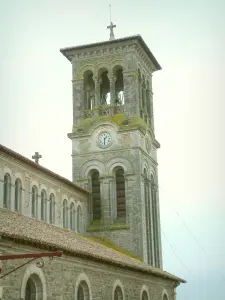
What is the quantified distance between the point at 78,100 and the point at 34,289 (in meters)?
20.8

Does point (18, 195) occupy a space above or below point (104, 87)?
below

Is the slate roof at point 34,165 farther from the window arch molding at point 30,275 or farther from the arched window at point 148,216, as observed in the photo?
the window arch molding at point 30,275

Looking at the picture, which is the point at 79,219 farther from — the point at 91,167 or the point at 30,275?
the point at 30,275

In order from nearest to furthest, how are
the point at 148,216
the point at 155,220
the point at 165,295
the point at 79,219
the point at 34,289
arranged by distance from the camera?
the point at 34,289 → the point at 165,295 → the point at 79,219 → the point at 148,216 → the point at 155,220

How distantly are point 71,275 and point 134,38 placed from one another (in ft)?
67.3

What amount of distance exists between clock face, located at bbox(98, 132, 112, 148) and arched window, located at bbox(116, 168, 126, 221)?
5.89 feet

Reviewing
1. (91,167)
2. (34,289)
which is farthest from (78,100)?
(34,289)

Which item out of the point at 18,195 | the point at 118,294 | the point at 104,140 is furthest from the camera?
the point at 104,140

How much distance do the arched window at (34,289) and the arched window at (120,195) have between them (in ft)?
52.6

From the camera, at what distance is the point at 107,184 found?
3566 centimetres

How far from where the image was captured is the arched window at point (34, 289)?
19.2 meters

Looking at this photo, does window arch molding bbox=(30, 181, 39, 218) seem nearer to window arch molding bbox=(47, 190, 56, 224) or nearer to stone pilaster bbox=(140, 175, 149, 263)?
window arch molding bbox=(47, 190, 56, 224)

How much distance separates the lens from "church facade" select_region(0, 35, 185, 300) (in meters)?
25.9

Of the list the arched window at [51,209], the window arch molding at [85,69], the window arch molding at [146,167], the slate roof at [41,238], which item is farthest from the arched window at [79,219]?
the window arch molding at [85,69]
